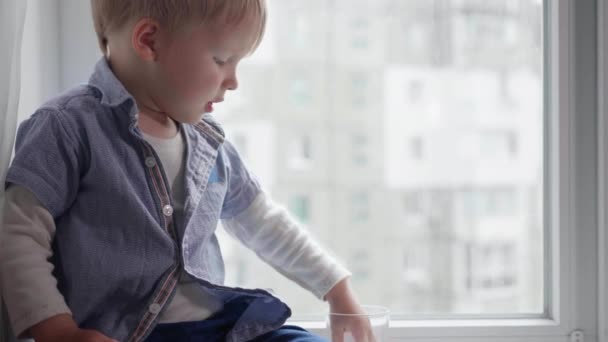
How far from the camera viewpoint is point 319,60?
4.45 feet

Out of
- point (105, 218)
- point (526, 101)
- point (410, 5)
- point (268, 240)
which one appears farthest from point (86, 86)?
point (526, 101)

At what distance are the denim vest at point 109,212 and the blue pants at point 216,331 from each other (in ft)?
0.06

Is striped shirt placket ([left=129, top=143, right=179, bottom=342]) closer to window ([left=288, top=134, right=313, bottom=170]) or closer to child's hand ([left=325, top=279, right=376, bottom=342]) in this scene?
child's hand ([left=325, top=279, right=376, bottom=342])

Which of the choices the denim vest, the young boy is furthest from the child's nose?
the denim vest

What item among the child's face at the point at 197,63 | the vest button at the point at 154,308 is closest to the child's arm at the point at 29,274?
the vest button at the point at 154,308

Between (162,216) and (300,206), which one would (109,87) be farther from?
(300,206)

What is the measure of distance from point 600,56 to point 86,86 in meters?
0.83

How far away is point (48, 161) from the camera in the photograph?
90cm

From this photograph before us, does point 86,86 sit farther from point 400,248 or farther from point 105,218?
point 400,248

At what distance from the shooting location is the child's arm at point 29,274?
849 mm

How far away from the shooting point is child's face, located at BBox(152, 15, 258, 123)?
38.7 inches

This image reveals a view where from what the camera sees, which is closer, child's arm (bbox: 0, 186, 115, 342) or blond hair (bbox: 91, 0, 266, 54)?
child's arm (bbox: 0, 186, 115, 342)

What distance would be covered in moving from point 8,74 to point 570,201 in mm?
918

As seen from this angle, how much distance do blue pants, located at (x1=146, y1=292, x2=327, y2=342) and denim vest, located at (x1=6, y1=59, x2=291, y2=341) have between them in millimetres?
20
